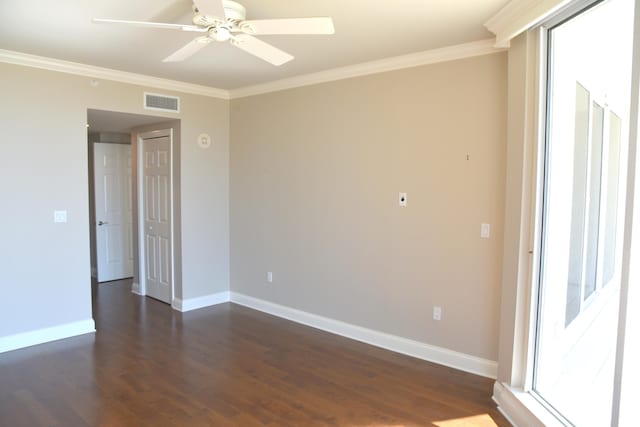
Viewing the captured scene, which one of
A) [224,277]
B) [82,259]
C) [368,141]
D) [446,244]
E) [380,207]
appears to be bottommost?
[224,277]

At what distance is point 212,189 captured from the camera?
529 cm

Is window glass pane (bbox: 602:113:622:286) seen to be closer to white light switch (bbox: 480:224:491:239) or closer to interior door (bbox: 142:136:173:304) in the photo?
white light switch (bbox: 480:224:491:239)

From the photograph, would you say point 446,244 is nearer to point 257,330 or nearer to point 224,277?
point 257,330

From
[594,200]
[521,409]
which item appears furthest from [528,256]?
[521,409]

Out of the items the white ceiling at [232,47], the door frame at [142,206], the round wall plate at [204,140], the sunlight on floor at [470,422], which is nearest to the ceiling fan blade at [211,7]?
the white ceiling at [232,47]

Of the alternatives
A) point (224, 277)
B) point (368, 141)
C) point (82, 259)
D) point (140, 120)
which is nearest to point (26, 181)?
point (82, 259)

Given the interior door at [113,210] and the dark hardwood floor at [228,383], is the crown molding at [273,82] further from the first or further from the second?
the dark hardwood floor at [228,383]

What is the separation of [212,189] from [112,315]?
1.84m

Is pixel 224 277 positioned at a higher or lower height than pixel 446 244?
lower

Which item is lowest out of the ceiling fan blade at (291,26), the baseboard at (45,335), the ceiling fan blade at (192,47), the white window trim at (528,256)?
the baseboard at (45,335)

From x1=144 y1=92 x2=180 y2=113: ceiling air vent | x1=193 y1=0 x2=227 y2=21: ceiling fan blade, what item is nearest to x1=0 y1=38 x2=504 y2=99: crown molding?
x1=144 y1=92 x2=180 y2=113: ceiling air vent

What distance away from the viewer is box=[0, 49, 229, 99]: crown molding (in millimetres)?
3787

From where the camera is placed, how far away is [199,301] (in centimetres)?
524

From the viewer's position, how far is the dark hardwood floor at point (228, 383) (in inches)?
111
